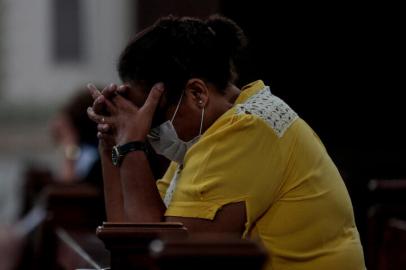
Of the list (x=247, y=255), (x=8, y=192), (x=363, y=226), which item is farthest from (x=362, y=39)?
(x=8, y=192)

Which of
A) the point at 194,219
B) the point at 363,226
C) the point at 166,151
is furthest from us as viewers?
the point at 363,226

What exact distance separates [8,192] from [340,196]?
15965 millimetres

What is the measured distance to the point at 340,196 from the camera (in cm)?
321

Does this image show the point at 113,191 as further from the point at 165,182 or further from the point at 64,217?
the point at 64,217

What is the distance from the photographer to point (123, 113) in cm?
334

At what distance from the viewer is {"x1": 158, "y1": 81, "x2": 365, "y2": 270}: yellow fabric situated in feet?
10.1

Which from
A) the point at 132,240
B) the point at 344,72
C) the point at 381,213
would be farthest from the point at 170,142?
the point at 344,72

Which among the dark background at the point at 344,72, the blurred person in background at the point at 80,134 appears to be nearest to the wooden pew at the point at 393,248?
the dark background at the point at 344,72

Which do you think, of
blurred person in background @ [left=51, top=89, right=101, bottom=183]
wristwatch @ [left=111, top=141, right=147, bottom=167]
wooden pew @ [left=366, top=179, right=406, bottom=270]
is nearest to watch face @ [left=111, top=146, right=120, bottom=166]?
wristwatch @ [left=111, top=141, right=147, bottom=167]

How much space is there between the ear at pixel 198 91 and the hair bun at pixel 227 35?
0.13 meters

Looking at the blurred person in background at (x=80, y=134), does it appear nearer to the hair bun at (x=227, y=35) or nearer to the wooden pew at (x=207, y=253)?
the hair bun at (x=227, y=35)

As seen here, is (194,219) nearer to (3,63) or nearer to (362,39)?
(362,39)

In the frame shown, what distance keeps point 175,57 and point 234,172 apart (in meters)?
0.38

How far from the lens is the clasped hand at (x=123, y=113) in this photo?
3.29 m
